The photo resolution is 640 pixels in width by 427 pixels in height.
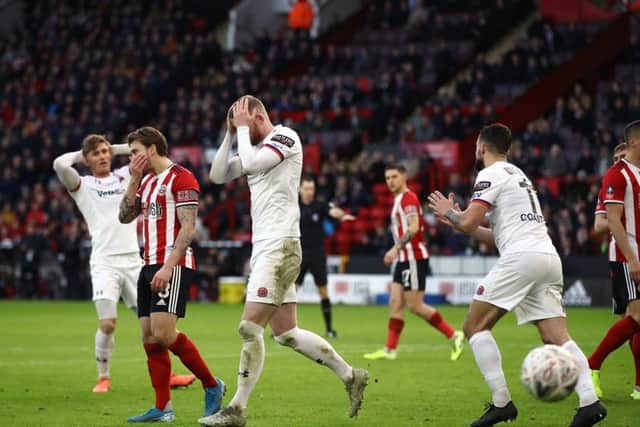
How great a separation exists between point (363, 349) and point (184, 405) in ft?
20.1

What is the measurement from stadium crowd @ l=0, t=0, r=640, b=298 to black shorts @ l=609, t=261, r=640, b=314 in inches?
666

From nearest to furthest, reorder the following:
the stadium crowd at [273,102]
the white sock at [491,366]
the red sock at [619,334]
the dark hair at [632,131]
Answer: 1. the white sock at [491,366]
2. the dark hair at [632,131]
3. the red sock at [619,334]
4. the stadium crowd at [273,102]

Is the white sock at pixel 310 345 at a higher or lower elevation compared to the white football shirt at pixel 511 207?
lower

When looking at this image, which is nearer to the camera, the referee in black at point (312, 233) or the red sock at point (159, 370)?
the red sock at point (159, 370)

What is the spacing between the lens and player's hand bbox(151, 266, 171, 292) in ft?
31.0

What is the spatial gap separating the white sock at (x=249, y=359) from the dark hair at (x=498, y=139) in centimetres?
228

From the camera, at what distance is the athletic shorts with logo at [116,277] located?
12.4 metres

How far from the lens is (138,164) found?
9.94m

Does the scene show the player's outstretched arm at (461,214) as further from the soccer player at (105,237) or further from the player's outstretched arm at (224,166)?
the soccer player at (105,237)

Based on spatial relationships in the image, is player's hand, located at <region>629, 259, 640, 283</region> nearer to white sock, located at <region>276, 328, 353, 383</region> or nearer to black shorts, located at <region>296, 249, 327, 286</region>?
white sock, located at <region>276, 328, 353, 383</region>

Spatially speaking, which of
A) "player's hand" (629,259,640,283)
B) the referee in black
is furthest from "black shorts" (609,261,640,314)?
the referee in black

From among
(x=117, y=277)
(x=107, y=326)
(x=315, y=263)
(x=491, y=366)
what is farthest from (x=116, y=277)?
(x=315, y=263)

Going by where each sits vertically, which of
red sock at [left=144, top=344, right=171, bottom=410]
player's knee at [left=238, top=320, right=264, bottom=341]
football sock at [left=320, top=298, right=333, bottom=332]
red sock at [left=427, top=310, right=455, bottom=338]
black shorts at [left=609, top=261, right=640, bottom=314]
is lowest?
football sock at [left=320, top=298, right=333, bottom=332]

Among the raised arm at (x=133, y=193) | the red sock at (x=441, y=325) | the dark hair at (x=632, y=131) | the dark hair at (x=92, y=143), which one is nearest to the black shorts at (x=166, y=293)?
the raised arm at (x=133, y=193)
